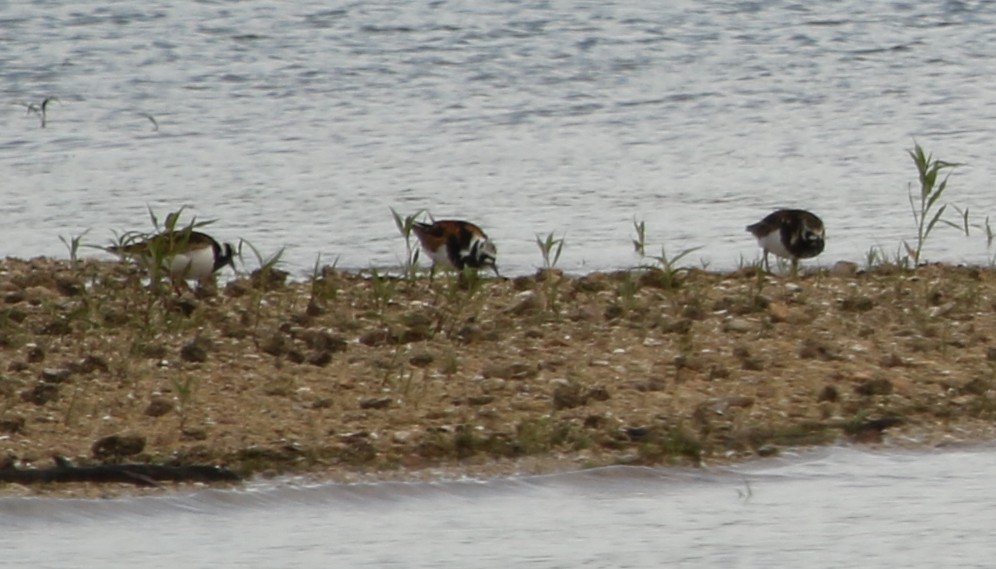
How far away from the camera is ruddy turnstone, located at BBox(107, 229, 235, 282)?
7.62 meters

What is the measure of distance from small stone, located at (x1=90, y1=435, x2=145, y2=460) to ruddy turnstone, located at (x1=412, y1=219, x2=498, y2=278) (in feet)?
8.98

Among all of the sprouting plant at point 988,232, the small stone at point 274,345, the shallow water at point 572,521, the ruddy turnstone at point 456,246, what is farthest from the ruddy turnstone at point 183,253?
the sprouting plant at point 988,232

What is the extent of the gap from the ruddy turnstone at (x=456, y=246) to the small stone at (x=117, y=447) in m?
2.74

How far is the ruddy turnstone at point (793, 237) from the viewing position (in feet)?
28.9

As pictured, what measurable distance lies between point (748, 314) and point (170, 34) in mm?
9691

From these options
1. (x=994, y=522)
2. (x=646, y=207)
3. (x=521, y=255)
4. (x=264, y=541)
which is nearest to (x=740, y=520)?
(x=994, y=522)

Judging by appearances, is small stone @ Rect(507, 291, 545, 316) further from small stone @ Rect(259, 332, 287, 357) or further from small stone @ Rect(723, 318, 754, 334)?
small stone @ Rect(259, 332, 287, 357)

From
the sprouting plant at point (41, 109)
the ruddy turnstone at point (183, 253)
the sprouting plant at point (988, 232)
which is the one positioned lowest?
the sprouting plant at point (988, 232)

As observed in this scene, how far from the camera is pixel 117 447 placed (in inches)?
235

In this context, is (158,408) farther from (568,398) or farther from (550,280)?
(550,280)

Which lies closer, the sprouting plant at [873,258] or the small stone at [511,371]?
the small stone at [511,371]

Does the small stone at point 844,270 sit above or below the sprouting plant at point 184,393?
below

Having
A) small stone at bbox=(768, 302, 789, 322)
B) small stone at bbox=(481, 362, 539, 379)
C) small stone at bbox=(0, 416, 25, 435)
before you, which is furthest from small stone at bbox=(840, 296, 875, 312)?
small stone at bbox=(0, 416, 25, 435)

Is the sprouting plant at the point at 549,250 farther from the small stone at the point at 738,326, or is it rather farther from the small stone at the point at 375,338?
the small stone at the point at 375,338
